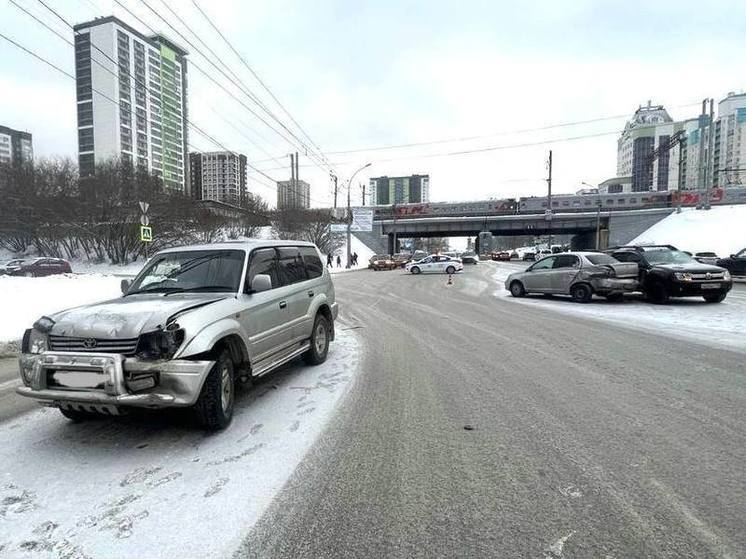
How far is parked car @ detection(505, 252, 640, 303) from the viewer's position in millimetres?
13516

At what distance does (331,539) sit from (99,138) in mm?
22009

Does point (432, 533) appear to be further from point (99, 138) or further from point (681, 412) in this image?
point (99, 138)

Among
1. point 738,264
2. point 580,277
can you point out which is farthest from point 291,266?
point 738,264

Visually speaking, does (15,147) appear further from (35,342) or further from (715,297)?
(715,297)

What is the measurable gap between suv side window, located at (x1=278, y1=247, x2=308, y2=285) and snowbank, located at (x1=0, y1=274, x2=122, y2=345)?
18.8 feet

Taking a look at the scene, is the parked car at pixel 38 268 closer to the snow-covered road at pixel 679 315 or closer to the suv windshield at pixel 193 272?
the suv windshield at pixel 193 272

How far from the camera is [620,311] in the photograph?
39.9 ft

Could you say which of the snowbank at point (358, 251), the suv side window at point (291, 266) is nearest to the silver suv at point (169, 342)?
the suv side window at point (291, 266)

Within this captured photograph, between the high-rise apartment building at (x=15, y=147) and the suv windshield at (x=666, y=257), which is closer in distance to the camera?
the suv windshield at (x=666, y=257)

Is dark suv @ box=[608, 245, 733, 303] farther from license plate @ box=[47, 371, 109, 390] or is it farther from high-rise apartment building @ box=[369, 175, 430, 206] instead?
high-rise apartment building @ box=[369, 175, 430, 206]

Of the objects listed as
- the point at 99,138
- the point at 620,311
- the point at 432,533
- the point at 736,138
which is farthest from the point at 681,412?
the point at 736,138

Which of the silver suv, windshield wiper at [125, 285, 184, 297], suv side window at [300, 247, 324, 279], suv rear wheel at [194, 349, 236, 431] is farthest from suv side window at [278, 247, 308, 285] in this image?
suv rear wheel at [194, 349, 236, 431]

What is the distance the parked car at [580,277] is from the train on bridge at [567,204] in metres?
50.3

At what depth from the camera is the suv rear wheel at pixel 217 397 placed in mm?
4016
